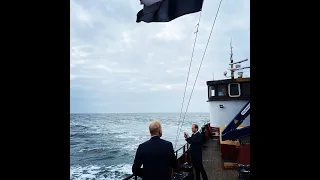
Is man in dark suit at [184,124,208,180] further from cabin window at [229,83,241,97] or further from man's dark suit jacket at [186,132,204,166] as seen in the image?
cabin window at [229,83,241,97]

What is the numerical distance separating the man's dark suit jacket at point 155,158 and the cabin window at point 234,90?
13.2 metres

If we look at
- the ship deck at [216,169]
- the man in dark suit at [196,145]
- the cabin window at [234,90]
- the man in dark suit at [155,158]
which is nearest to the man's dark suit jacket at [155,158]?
the man in dark suit at [155,158]

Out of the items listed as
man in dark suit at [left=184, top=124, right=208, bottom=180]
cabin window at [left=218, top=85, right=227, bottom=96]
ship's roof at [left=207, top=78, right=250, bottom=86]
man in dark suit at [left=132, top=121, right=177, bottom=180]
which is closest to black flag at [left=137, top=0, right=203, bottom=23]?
man in dark suit at [left=132, top=121, right=177, bottom=180]

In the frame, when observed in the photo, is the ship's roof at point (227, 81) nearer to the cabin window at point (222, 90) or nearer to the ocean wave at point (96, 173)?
the cabin window at point (222, 90)

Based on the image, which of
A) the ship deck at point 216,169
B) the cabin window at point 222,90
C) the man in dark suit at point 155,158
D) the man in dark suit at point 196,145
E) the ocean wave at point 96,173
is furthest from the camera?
the ocean wave at point 96,173

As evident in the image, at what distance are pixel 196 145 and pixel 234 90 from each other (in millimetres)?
10253

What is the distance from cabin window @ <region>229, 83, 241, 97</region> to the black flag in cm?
1304

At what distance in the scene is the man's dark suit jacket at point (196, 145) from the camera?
20.2 feet

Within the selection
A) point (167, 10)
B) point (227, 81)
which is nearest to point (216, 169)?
point (167, 10)

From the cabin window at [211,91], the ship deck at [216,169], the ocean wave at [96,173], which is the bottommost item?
the ocean wave at [96,173]
